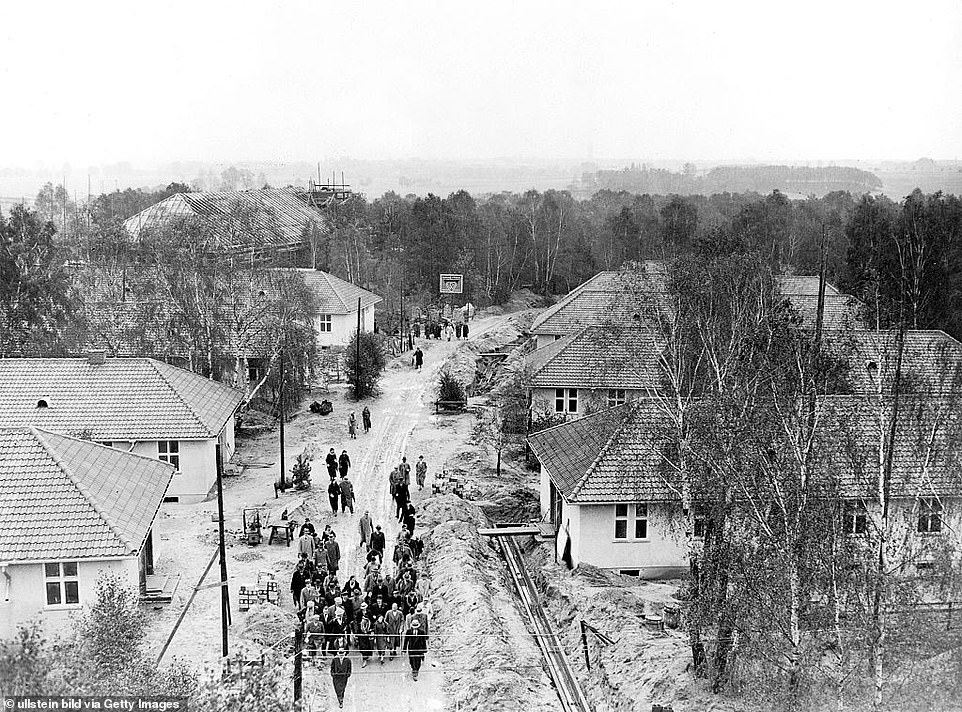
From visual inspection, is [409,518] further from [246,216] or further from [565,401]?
[246,216]

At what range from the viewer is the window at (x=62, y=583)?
70.6 ft

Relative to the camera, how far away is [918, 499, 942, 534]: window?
60.1 feet

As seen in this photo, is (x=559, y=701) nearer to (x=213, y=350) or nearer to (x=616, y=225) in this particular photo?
(x=213, y=350)

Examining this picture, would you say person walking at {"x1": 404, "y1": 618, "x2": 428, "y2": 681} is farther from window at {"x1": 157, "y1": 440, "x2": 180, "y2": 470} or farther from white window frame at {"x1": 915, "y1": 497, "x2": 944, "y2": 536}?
window at {"x1": 157, "y1": 440, "x2": 180, "y2": 470}

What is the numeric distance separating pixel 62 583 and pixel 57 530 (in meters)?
1.17

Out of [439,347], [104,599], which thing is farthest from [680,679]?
[439,347]

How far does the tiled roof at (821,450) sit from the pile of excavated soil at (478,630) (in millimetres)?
3002

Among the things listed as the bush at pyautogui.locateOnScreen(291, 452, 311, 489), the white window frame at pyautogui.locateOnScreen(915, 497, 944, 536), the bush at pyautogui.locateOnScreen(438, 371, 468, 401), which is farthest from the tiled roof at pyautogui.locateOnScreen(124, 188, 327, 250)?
the white window frame at pyautogui.locateOnScreen(915, 497, 944, 536)

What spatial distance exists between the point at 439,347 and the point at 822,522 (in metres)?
47.7

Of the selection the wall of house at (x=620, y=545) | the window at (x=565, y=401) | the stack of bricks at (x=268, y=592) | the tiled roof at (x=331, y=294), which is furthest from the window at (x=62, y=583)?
the tiled roof at (x=331, y=294)

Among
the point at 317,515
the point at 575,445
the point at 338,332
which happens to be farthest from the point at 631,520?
the point at 338,332

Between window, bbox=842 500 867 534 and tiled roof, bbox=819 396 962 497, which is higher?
tiled roof, bbox=819 396 962 497

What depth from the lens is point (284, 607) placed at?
23.8 meters

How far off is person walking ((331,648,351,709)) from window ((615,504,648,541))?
33.0 feet
